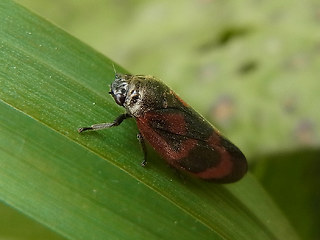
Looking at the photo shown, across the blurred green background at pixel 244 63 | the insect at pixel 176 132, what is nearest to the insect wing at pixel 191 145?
the insect at pixel 176 132

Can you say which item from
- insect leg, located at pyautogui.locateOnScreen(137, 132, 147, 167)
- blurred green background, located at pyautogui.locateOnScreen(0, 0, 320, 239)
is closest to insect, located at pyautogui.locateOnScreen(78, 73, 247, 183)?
insect leg, located at pyautogui.locateOnScreen(137, 132, 147, 167)

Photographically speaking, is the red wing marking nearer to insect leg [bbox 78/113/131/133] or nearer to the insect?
the insect

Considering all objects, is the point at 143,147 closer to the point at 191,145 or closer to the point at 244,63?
the point at 191,145

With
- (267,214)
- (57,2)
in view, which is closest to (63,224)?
(267,214)

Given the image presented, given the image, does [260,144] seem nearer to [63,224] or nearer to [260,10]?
[260,10]

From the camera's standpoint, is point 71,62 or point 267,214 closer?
point 71,62

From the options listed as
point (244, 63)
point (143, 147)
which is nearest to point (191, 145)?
point (143, 147)

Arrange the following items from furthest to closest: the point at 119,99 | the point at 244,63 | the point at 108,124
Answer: the point at 244,63 < the point at 119,99 < the point at 108,124
